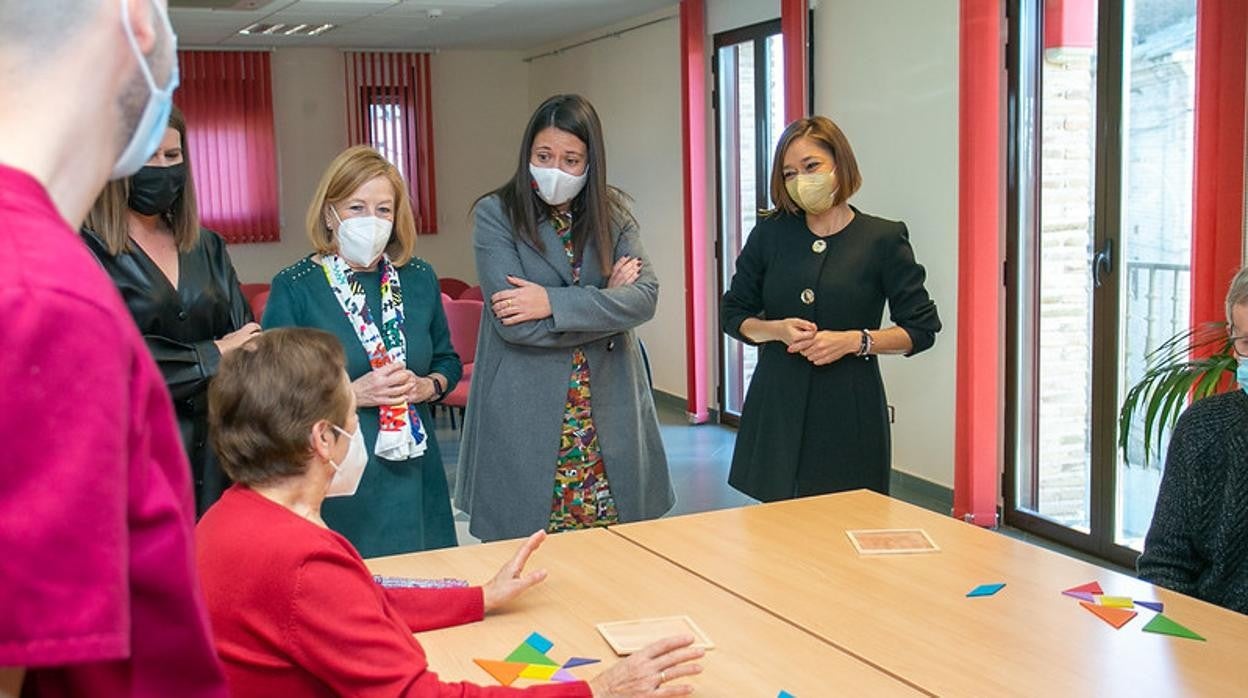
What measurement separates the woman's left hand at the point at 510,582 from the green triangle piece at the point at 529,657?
0.17 meters

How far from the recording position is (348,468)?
194 cm

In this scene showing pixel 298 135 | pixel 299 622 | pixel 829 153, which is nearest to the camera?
pixel 299 622

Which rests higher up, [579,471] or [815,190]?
[815,190]

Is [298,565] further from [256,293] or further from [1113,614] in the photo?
[256,293]

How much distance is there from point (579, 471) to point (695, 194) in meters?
5.19

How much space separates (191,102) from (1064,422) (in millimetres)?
7966

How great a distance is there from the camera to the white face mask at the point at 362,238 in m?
2.86

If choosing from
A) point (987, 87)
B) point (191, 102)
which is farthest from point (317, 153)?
point (987, 87)

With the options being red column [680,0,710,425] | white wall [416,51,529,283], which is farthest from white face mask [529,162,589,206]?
white wall [416,51,529,283]

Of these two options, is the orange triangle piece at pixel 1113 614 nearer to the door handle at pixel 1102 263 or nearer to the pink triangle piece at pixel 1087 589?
the pink triangle piece at pixel 1087 589

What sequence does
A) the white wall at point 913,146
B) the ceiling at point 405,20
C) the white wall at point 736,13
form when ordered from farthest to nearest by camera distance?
the ceiling at point 405,20, the white wall at point 736,13, the white wall at point 913,146

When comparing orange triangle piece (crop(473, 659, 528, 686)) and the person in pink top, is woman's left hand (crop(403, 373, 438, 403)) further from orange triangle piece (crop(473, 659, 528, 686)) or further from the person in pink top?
the person in pink top

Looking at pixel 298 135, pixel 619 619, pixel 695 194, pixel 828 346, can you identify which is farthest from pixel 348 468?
pixel 298 135

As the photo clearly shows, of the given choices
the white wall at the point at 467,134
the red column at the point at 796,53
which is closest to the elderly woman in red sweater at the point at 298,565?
the red column at the point at 796,53
